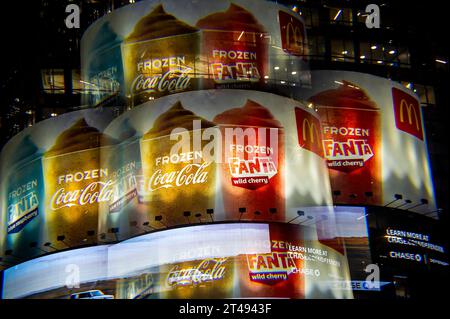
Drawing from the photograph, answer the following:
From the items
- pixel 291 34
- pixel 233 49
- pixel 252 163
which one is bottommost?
pixel 252 163

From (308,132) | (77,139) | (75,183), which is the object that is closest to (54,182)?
(75,183)

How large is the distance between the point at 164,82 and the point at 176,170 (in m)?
5.88

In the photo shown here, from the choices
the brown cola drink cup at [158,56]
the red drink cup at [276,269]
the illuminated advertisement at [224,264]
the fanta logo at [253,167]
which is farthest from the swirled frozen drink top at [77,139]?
the red drink cup at [276,269]

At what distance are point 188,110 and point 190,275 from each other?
7696 mm

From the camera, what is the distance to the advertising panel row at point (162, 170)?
3841cm

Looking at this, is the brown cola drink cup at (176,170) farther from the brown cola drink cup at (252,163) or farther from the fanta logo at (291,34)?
the fanta logo at (291,34)

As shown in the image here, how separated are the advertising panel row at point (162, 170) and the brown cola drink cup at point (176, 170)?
4 centimetres

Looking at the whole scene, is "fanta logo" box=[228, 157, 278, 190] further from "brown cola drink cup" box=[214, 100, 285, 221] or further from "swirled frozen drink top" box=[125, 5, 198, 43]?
"swirled frozen drink top" box=[125, 5, 198, 43]

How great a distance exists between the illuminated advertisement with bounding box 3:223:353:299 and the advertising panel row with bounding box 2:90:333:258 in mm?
814

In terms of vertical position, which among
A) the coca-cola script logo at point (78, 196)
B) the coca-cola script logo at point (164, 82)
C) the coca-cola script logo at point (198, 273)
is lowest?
the coca-cola script logo at point (198, 273)

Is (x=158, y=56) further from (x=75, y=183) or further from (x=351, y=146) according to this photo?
(x=351, y=146)

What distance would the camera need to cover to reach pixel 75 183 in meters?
43.3

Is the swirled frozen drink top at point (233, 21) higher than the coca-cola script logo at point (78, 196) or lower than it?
higher
